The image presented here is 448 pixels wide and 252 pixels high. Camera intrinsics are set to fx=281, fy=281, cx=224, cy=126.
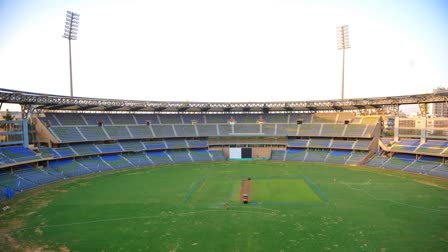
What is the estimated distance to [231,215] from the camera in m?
25.5

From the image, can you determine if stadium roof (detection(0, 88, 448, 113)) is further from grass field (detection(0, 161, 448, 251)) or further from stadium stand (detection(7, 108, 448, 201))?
grass field (detection(0, 161, 448, 251))

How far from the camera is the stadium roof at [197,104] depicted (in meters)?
43.9

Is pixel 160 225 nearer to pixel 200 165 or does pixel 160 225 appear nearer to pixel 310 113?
pixel 200 165

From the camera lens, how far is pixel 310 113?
69.6 m

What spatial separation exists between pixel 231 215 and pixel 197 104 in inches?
1661

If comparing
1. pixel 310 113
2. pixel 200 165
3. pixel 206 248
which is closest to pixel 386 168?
pixel 310 113

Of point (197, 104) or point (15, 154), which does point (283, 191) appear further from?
point (15, 154)

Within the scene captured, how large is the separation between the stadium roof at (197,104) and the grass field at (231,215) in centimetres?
1418

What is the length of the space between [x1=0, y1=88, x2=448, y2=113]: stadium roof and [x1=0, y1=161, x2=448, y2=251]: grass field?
558 inches

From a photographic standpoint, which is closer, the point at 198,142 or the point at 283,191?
the point at 283,191

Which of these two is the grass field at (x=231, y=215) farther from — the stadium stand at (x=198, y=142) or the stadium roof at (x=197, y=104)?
the stadium roof at (x=197, y=104)

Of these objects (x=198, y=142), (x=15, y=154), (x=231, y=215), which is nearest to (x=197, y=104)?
(x=198, y=142)

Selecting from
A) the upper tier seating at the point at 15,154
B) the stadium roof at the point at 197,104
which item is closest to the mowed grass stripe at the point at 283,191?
the stadium roof at the point at 197,104

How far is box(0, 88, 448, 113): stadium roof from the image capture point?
43875 mm
